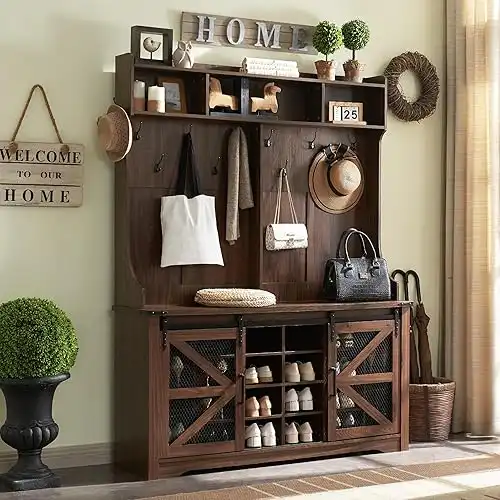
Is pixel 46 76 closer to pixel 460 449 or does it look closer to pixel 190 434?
pixel 190 434

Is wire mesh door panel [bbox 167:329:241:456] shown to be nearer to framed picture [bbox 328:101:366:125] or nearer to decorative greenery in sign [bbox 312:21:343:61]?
framed picture [bbox 328:101:366:125]

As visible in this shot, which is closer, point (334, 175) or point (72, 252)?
point (72, 252)

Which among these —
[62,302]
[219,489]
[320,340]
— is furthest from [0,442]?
[320,340]

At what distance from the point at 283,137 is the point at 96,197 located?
108 centimetres

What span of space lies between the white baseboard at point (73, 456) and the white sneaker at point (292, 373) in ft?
3.25

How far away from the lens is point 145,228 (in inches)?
213

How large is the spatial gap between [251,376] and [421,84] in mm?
2139

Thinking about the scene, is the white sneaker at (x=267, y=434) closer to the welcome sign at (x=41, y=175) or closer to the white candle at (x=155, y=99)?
the welcome sign at (x=41, y=175)

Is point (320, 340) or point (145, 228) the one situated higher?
point (145, 228)

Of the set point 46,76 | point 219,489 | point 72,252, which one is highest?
point 46,76

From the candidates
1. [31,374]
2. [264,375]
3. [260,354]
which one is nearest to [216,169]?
[260,354]

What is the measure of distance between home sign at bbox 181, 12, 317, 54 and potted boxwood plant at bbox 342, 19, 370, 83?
237 millimetres

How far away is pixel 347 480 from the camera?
507 cm

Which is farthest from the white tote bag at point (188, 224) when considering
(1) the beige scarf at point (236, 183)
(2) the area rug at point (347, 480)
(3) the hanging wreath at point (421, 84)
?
(3) the hanging wreath at point (421, 84)
